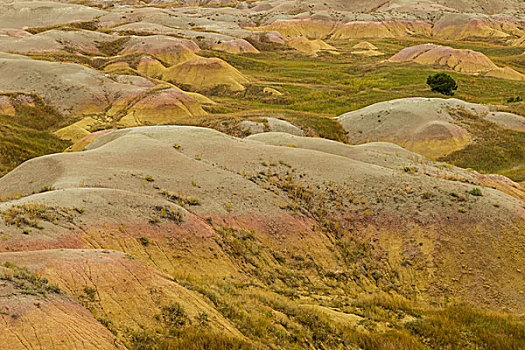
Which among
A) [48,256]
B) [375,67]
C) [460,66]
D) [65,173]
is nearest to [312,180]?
[65,173]

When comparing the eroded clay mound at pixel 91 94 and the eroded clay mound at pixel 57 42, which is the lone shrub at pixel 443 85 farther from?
the eroded clay mound at pixel 57 42

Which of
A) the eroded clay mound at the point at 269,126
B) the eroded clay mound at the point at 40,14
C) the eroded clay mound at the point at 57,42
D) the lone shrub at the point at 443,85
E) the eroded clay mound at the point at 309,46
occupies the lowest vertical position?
the eroded clay mound at the point at 309,46

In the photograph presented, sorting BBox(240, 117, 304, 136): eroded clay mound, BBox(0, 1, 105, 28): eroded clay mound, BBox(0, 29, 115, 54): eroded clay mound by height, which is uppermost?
BBox(0, 1, 105, 28): eroded clay mound

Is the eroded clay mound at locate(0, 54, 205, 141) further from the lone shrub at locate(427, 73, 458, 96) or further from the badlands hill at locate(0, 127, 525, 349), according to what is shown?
the lone shrub at locate(427, 73, 458, 96)

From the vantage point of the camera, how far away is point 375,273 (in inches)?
640

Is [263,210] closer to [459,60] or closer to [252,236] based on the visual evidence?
[252,236]

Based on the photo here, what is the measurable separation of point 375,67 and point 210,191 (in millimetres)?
81169

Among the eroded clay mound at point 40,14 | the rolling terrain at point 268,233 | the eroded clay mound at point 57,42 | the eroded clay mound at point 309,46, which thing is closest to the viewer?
the rolling terrain at point 268,233

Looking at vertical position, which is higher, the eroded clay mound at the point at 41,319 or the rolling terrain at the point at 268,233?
the eroded clay mound at the point at 41,319

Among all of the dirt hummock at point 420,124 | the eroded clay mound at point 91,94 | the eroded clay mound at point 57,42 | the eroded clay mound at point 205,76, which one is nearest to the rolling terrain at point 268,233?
the dirt hummock at point 420,124

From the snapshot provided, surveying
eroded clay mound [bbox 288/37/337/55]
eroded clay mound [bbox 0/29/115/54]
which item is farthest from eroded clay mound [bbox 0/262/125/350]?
eroded clay mound [bbox 288/37/337/55]

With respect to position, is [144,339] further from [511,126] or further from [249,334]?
[511,126]

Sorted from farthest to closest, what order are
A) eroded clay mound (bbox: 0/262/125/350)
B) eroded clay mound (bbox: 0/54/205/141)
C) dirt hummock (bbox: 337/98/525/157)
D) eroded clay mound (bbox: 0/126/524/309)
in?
1. eroded clay mound (bbox: 0/54/205/141)
2. dirt hummock (bbox: 337/98/525/157)
3. eroded clay mound (bbox: 0/126/524/309)
4. eroded clay mound (bbox: 0/262/125/350)

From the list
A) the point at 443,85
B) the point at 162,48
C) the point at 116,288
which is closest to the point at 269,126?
the point at 116,288
